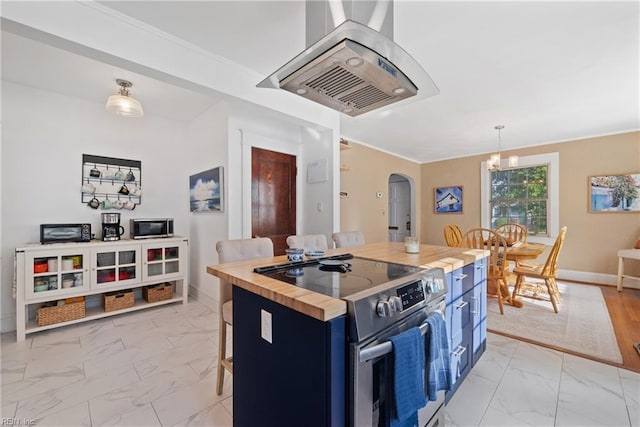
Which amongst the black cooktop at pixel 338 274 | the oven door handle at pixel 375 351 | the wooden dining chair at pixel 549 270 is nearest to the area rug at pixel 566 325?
the wooden dining chair at pixel 549 270

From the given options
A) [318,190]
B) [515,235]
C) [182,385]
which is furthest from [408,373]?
[515,235]

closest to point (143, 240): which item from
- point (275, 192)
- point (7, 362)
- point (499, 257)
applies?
point (7, 362)

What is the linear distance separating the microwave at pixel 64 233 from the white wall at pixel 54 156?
0.94ft

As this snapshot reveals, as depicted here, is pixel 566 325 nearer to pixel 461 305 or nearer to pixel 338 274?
pixel 461 305

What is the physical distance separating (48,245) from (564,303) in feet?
19.0

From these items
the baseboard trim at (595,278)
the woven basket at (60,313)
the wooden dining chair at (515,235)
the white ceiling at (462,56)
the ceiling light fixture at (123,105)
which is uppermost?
the white ceiling at (462,56)

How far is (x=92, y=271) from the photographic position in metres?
2.76

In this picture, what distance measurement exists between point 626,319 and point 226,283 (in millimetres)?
4130

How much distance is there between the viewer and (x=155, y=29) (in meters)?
1.86

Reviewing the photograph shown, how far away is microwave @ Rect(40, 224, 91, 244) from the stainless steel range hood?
2.78 m

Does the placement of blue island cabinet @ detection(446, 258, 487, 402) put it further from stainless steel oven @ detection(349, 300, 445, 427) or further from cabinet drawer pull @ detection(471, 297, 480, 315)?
stainless steel oven @ detection(349, 300, 445, 427)

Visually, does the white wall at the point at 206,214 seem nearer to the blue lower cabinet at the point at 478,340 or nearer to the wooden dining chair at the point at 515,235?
the blue lower cabinet at the point at 478,340

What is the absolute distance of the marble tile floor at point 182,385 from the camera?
5.06 feet

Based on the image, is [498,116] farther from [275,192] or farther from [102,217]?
[102,217]
